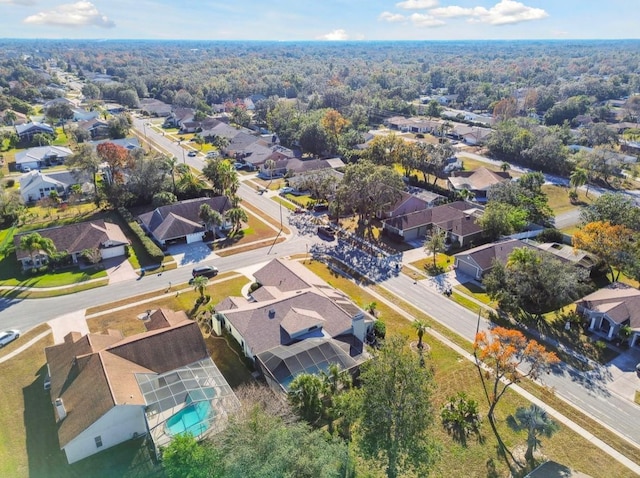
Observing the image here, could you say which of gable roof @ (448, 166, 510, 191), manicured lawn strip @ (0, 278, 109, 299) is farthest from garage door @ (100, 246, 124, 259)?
gable roof @ (448, 166, 510, 191)

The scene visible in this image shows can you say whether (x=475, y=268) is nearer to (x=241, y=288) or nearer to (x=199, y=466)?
(x=241, y=288)

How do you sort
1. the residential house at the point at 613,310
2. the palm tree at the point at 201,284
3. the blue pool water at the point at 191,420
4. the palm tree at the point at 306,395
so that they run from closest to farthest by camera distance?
1. the blue pool water at the point at 191,420
2. the palm tree at the point at 306,395
3. the residential house at the point at 613,310
4. the palm tree at the point at 201,284

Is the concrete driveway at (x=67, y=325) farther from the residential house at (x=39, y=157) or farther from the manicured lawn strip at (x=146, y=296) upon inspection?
the residential house at (x=39, y=157)

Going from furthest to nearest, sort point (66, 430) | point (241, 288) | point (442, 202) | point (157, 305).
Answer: point (442, 202)
point (241, 288)
point (157, 305)
point (66, 430)

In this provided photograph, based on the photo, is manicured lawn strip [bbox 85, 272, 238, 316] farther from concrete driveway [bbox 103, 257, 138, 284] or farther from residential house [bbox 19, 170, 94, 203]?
residential house [bbox 19, 170, 94, 203]

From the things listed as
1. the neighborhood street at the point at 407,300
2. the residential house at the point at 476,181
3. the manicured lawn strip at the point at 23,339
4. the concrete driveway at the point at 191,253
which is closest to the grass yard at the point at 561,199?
the residential house at the point at 476,181

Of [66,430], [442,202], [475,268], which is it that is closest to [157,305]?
[66,430]
